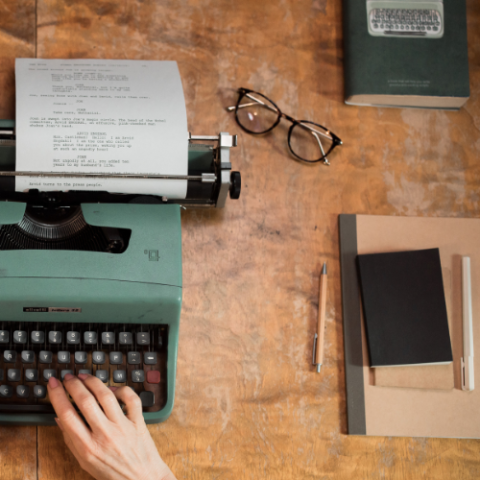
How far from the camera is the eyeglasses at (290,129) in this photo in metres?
1.57

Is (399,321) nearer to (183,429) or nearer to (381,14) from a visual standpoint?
(183,429)

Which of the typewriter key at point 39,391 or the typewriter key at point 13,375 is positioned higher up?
the typewriter key at point 13,375

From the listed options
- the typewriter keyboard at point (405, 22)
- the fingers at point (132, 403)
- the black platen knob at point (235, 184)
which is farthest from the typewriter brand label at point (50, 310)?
the typewriter keyboard at point (405, 22)

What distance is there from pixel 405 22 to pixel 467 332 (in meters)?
0.96

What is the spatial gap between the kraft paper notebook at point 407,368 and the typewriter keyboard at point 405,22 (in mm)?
594

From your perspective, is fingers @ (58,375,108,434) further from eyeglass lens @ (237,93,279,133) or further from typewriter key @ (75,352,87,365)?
eyeglass lens @ (237,93,279,133)

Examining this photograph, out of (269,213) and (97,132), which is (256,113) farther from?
(97,132)

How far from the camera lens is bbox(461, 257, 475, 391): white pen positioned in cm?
143

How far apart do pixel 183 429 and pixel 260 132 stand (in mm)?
878

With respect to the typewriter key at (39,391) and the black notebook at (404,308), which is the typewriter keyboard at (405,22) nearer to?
the black notebook at (404,308)

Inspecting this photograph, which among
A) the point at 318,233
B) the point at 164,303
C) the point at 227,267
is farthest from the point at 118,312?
the point at 318,233

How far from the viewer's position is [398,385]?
4.65 ft

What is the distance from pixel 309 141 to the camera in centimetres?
159

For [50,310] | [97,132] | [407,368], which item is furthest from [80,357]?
[407,368]
